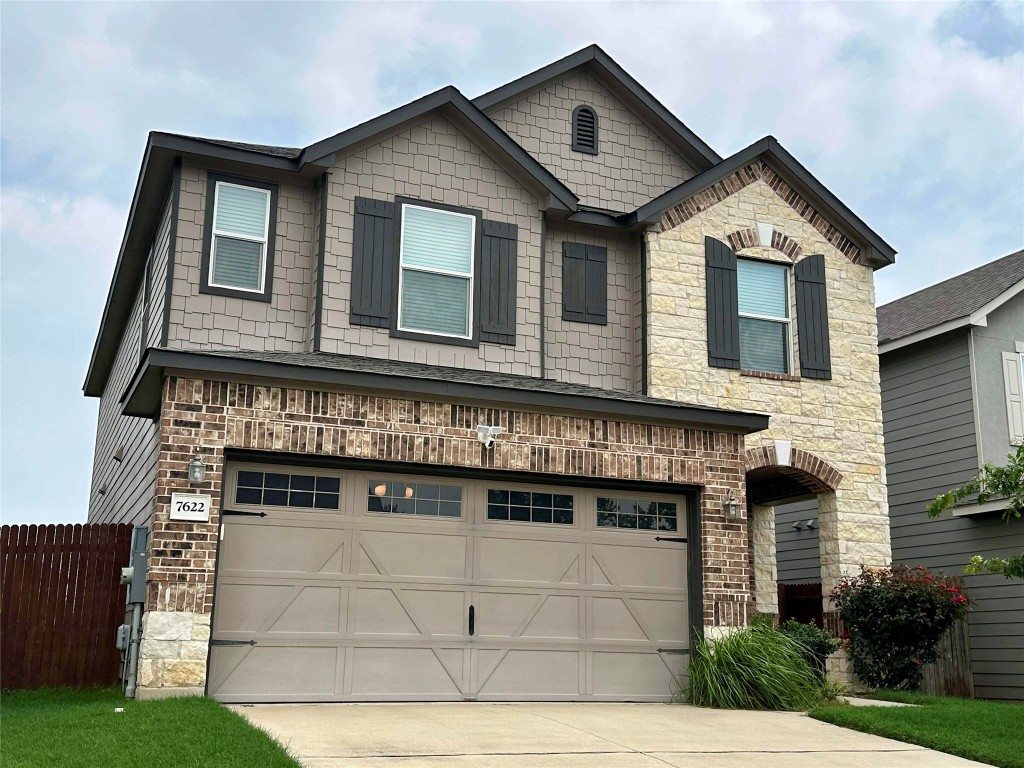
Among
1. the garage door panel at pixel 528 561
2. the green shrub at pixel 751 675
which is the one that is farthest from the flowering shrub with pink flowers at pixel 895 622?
the garage door panel at pixel 528 561

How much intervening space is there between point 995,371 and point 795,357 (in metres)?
4.31

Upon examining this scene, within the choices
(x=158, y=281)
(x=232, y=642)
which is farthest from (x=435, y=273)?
(x=232, y=642)

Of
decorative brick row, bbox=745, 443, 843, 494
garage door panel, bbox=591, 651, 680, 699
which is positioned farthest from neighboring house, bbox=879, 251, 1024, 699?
garage door panel, bbox=591, 651, 680, 699

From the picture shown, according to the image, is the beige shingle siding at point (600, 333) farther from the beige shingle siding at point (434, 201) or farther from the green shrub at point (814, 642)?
the green shrub at point (814, 642)

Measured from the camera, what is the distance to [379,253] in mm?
13695

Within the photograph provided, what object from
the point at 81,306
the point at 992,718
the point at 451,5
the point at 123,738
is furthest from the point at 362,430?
the point at 81,306

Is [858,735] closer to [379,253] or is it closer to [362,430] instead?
[362,430]

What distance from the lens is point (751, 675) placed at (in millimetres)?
11820

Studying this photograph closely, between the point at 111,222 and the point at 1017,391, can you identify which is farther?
the point at 111,222

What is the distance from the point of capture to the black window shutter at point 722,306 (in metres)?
15.4

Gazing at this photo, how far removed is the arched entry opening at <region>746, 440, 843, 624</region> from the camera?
15.4 meters

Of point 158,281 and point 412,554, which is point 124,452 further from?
point 412,554

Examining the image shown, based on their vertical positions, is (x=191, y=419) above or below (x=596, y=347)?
below

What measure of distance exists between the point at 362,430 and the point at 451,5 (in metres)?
9.42
